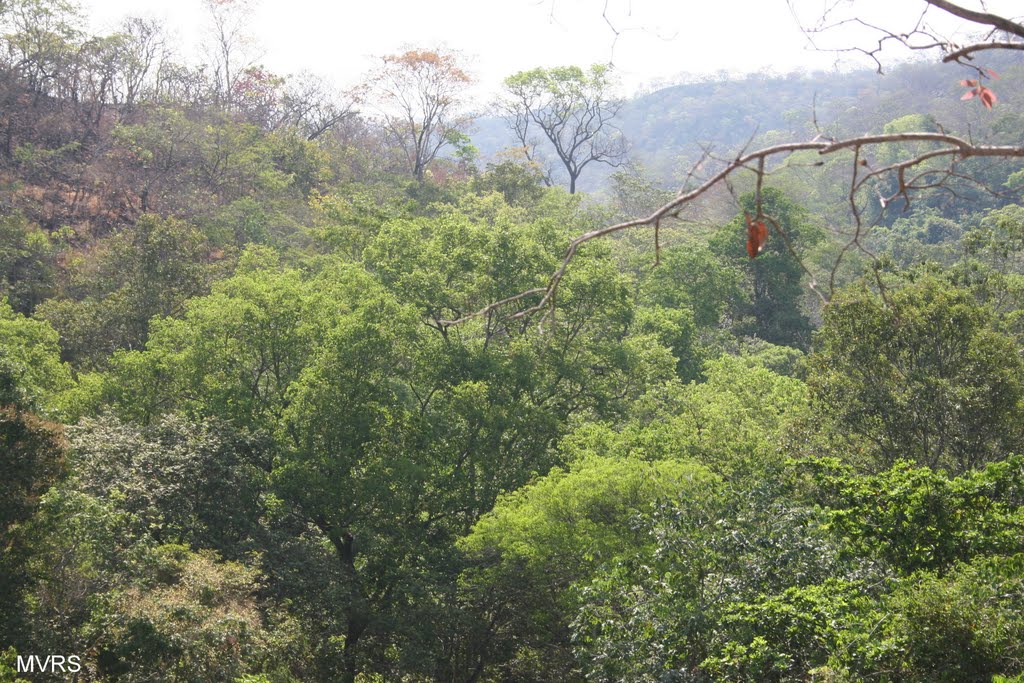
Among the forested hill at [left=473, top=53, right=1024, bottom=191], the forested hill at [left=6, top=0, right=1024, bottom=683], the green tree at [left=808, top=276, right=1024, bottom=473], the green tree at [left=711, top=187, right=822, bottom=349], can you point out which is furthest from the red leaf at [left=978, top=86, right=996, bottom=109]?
the forested hill at [left=473, top=53, right=1024, bottom=191]

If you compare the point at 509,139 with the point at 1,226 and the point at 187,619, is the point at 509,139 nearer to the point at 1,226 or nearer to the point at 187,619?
the point at 1,226

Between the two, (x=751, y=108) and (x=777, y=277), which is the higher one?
(x=751, y=108)

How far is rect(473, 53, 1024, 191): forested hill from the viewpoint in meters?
65.2

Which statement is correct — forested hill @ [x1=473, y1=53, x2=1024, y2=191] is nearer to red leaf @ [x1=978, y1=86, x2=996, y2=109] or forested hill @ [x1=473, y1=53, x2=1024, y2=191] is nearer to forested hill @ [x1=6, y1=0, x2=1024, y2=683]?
forested hill @ [x1=6, y1=0, x2=1024, y2=683]

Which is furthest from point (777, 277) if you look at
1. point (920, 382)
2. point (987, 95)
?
point (987, 95)

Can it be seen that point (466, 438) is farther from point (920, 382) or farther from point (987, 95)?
point (987, 95)

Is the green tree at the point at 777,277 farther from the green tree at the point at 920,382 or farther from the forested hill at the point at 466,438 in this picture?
the green tree at the point at 920,382

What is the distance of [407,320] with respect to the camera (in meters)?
16.3

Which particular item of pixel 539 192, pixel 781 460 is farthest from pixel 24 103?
pixel 781 460

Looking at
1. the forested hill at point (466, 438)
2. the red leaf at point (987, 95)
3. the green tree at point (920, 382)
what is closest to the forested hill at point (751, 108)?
the forested hill at point (466, 438)

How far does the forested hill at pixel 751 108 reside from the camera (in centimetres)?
6523

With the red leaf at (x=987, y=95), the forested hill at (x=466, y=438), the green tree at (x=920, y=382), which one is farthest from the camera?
the green tree at (x=920, y=382)

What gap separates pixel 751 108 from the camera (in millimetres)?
98188

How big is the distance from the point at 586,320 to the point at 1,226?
1463cm
